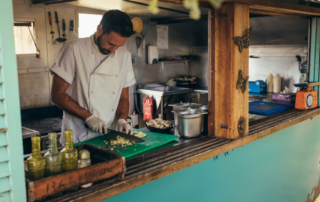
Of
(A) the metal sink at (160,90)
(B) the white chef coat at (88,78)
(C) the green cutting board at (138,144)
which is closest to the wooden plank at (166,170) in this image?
(C) the green cutting board at (138,144)

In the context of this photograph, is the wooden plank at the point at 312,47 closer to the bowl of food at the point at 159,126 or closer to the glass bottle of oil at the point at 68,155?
the bowl of food at the point at 159,126

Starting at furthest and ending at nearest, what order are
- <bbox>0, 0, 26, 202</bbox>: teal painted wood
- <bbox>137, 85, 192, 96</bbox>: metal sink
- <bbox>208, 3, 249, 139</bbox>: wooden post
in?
<bbox>137, 85, 192, 96</bbox>: metal sink < <bbox>208, 3, 249, 139</bbox>: wooden post < <bbox>0, 0, 26, 202</bbox>: teal painted wood

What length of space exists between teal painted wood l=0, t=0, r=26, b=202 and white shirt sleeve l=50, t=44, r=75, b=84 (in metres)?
1.13

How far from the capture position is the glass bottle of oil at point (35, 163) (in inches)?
58.1

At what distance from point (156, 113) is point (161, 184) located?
137 inches

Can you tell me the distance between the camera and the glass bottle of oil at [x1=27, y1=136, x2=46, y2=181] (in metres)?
1.48

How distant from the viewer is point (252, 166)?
3055 mm

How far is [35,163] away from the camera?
149 cm

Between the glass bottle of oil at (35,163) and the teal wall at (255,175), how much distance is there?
22.2 inches

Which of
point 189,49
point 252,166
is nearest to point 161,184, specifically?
point 252,166

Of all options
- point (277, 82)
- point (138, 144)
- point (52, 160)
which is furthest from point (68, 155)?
point (277, 82)

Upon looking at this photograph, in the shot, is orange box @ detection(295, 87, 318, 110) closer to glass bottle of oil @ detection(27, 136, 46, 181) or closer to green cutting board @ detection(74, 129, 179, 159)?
green cutting board @ detection(74, 129, 179, 159)

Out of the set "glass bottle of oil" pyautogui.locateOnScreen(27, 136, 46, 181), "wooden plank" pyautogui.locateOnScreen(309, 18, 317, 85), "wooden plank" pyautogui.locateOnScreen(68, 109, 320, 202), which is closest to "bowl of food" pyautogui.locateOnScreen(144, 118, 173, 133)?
"wooden plank" pyautogui.locateOnScreen(68, 109, 320, 202)

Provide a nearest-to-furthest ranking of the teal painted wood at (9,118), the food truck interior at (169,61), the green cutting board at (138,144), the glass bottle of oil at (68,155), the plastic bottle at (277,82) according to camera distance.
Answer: the teal painted wood at (9,118) < the glass bottle of oil at (68,155) < the green cutting board at (138,144) < the food truck interior at (169,61) < the plastic bottle at (277,82)
